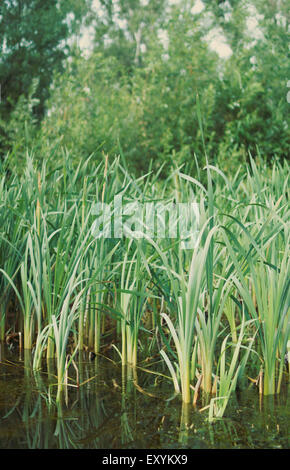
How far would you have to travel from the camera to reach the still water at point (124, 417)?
139 centimetres

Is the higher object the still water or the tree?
the tree

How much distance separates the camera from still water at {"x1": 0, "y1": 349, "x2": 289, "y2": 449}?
1.39 meters

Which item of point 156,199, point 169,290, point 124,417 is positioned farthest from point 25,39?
point 124,417

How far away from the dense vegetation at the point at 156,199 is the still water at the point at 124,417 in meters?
0.07

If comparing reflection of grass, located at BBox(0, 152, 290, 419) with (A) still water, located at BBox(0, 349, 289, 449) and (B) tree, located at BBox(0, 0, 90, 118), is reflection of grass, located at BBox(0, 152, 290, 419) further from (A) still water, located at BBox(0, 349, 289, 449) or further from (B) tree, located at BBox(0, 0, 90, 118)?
(B) tree, located at BBox(0, 0, 90, 118)

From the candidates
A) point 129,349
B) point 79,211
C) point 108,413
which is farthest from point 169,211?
point 108,413

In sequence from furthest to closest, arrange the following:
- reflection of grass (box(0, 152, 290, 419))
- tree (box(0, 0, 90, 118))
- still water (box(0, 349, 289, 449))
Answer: tree (box(0, 0, 90, 118)) < reflection of grass (box(0, 152, 290, 419)) < still water (box(0, 349, 289, 449))

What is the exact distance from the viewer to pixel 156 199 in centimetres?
221

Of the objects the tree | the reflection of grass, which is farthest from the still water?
the tree

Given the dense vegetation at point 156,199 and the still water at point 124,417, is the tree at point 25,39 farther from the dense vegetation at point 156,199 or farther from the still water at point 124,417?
the still water at point 124,417

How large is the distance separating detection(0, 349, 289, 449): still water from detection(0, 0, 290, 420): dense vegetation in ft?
0.22

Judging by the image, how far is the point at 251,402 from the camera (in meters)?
1.65

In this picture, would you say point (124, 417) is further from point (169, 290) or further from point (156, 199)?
point (156, 199)

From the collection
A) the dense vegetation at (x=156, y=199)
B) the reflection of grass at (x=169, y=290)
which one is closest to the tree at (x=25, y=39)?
the dense vegetation at (x=156, y=199)
